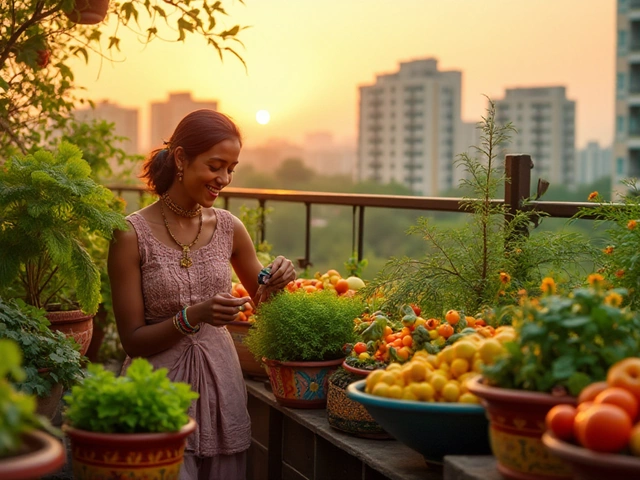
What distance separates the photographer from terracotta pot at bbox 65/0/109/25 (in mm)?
3787

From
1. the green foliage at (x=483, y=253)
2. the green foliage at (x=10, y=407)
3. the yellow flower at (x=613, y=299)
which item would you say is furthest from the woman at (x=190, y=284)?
the green foliage at (x=10, y=407)

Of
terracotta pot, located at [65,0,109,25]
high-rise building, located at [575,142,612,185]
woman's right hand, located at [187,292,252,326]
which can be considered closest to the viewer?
woman's right hand, located at [187,292,252,326]

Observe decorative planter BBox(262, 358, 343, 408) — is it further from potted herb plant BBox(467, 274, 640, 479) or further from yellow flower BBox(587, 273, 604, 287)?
potted herb plant BBox(467, 274, 640, 479)

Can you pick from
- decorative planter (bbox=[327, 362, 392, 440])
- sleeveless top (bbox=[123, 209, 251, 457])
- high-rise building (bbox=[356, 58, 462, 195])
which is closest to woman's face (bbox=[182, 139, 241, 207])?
sleeveless top (bbox=[123, 209, 251, 457])

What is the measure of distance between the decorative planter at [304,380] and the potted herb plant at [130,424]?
46.2 inches

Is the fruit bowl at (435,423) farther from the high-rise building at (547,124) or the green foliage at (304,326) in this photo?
the high-rise building at (547,124)

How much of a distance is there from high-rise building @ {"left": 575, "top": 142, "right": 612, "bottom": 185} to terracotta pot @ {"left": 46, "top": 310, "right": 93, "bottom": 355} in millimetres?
104079

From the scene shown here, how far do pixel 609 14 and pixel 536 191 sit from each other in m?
91.9

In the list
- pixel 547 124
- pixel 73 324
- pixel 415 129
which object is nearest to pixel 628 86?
pixel 547 124

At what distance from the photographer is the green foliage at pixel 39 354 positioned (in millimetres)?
3041

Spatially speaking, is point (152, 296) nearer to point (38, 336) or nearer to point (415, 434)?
point (38, 336)

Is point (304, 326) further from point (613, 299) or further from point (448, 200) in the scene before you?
point (613, 299)

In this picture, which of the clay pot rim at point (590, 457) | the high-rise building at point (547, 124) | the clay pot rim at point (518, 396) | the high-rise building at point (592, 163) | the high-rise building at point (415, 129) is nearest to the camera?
the clay pot rim at point (590, 457)

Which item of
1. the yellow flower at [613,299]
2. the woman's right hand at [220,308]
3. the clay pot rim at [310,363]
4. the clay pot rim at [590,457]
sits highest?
the yellow flower at [613,299]
